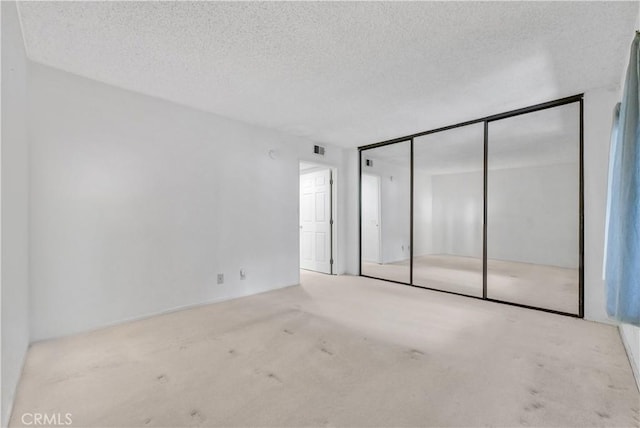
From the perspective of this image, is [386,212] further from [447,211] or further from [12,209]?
[12,209]

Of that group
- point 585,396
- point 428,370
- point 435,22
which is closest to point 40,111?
point 435,22

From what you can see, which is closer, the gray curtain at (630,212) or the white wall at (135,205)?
the gray curtain at (630,212)

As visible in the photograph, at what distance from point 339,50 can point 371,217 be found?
14.5ft

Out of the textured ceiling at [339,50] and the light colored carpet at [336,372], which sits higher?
the textured ceiling at [339,50]

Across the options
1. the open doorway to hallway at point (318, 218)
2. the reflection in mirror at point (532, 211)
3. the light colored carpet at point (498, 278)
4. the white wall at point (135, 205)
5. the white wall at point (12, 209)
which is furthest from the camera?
the open doorway to hallway at point (318, 218)

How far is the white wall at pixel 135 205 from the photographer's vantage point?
98.8 inches

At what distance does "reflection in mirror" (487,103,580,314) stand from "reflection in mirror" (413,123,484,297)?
0.37 meters

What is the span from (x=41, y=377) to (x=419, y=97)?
3.95 metres

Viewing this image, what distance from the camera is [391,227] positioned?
6273 mm

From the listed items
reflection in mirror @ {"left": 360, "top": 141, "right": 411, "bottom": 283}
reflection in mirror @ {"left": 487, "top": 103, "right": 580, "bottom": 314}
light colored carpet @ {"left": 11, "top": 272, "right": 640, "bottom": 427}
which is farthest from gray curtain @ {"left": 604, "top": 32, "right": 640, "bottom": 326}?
reflection in mirror @ {"left": 360, "top": 141, "right": 411, "bottom": 283}

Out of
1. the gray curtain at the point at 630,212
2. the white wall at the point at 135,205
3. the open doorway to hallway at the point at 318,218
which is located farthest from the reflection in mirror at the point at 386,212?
the gray curtain at the point at 630,212

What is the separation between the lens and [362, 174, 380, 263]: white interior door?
617 cm

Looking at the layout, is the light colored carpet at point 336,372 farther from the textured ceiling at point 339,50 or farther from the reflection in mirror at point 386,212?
the reflection in mirror at point 386,212

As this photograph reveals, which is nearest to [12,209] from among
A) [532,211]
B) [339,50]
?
[339,50]
